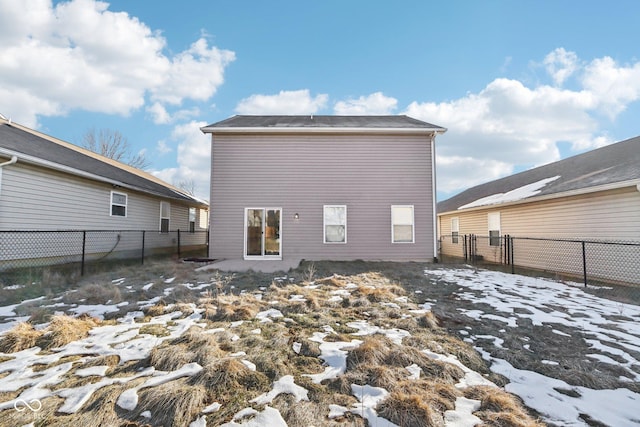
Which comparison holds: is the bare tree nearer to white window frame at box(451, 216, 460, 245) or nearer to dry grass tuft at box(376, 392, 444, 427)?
white window frame at box(451, 216, 460, 245)

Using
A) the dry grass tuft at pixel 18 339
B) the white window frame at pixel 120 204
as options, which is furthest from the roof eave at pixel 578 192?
the white window frame at pixel 120 204

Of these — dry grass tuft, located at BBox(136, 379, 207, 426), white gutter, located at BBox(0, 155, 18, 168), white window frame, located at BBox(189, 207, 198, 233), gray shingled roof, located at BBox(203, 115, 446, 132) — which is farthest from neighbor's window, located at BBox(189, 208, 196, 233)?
dry grass tuft, located at BBox(136, 379, 207, 426)

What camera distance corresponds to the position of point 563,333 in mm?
3537

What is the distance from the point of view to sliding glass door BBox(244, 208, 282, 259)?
9.99m

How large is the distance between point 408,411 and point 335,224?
819 cm

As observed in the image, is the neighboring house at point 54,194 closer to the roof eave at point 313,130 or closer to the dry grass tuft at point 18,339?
the roof eave at point 313,130

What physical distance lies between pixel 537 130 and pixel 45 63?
25890 millimetres

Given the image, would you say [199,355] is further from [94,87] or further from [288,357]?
[94,87]

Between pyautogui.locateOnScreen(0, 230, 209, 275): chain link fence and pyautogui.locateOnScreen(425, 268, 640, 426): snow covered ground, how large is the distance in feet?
27.9

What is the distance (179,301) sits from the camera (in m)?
4.54

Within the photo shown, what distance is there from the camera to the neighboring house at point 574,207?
6848mm

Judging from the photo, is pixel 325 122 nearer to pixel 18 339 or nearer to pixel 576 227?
pixel 576 227

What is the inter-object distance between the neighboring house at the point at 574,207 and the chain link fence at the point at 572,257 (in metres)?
0.04

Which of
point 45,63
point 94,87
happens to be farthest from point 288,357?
point 94,87
